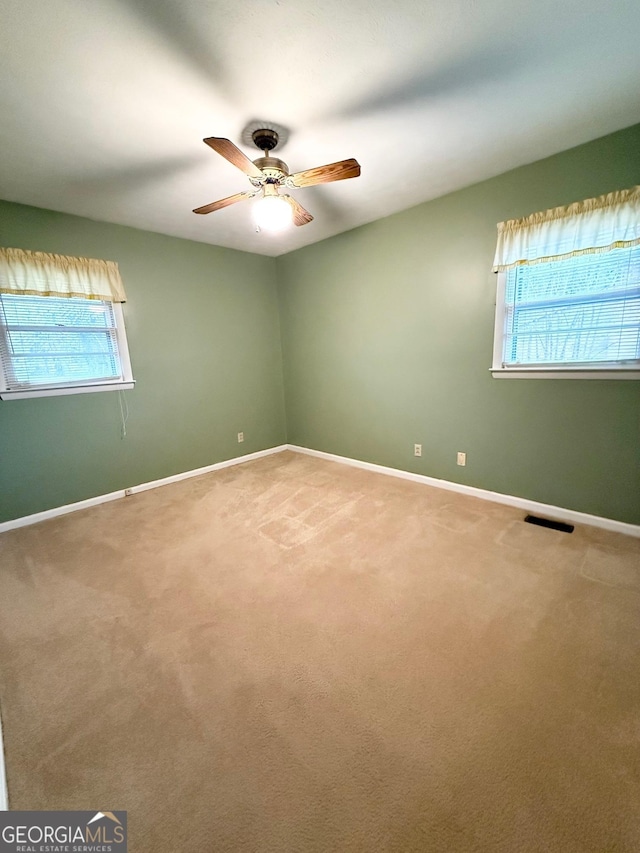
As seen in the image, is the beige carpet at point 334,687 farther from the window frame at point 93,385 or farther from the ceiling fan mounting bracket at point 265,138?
the ceiling fan mounting bracket at point 265,138

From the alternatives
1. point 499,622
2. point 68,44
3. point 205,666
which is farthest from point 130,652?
→ point 68,44

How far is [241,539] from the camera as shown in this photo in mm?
2408

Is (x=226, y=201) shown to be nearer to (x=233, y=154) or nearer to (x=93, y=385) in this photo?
(x=233, y=154)

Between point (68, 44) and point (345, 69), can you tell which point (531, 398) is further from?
point (68, 44)

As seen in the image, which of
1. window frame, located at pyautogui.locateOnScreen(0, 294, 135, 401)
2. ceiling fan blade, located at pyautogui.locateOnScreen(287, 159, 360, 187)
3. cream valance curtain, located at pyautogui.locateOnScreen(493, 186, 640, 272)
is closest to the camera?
ceiling fan blade, located at pyautogui.locateOnScreen(287, 159, 360, 187)

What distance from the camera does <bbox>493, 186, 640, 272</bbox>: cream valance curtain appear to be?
6.53 feet

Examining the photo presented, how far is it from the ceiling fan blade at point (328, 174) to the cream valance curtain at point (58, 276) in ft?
6.75

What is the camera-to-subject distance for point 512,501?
107 inches

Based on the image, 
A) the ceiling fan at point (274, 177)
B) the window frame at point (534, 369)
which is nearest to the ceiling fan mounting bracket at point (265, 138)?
the ceiling fan at point (274, 177)

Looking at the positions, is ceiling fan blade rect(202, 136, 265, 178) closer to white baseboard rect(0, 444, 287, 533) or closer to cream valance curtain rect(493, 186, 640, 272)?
cream valance curtain rect(493, 186, 640, 272)

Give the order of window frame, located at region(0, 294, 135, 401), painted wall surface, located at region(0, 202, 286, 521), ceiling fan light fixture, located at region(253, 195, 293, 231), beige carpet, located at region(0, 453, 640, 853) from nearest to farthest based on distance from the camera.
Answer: beige carpet, located at region(0, 453, 640, 853) < ceiling fan light fixture, located at region(253, 195, 293, 231) < window frame, located at region(0, 294, 135, 401) < painted wall surface, located at region(0, 202, 286, 521)

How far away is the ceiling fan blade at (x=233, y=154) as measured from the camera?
4.60 feet

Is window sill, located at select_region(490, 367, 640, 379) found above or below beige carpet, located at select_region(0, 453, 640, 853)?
above

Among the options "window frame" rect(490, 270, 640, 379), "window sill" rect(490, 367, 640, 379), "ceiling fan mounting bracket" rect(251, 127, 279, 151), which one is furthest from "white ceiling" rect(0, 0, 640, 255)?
"window sill" rect(490, 367, 640, 379)
